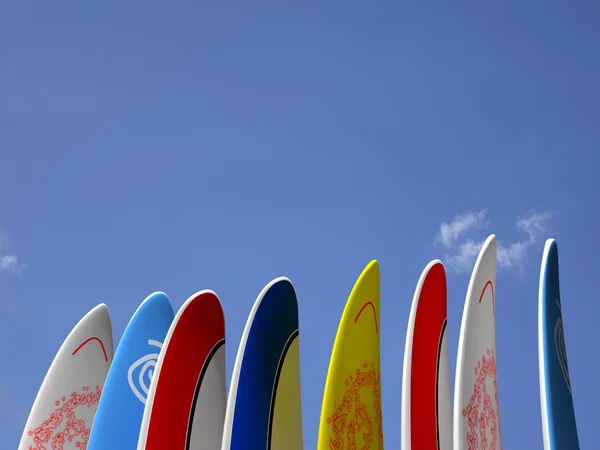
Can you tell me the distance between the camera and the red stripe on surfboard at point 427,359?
16.9ft

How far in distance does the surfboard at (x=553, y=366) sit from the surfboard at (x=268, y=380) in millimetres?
1862

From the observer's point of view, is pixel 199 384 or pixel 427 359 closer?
pixel 427 359

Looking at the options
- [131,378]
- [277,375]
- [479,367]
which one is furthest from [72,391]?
[479,367]

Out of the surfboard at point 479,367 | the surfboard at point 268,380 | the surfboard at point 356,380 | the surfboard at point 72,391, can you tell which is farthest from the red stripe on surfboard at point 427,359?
the surfboard at point 72,391

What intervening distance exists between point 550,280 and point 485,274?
529mm

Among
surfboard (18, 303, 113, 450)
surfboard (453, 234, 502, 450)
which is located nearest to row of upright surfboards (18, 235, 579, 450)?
surfboard (453, 234, 502, 450)

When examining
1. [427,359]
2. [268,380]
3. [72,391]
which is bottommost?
[268,380]

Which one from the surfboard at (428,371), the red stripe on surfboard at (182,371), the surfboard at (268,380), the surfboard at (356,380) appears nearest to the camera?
the surfboard at (428,371)

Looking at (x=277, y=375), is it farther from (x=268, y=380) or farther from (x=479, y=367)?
(x=479, y=367)

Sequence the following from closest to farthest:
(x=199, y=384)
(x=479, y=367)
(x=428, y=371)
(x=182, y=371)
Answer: (x=479, y=367) → (x=428, y=371) → (x=182, y=371) → (x=199, y=384)

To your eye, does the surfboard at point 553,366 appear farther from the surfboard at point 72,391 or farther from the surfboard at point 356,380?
the surfboard at point 72,391

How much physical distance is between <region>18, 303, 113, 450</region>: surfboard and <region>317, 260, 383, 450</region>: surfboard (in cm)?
268

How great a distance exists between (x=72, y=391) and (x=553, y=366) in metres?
4.29

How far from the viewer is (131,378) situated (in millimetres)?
6562
